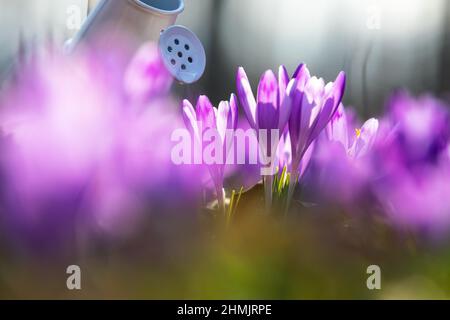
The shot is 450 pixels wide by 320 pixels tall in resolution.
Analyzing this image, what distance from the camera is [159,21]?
32cm

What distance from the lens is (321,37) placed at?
17.1 inches

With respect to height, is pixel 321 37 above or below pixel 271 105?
above

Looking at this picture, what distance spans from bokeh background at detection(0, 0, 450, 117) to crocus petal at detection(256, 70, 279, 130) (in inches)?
3.2

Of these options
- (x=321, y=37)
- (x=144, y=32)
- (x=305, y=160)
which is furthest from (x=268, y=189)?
(x=321, y=37)

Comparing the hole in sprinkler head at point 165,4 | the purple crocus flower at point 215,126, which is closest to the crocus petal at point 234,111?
the purple crocus flower at point 215,126

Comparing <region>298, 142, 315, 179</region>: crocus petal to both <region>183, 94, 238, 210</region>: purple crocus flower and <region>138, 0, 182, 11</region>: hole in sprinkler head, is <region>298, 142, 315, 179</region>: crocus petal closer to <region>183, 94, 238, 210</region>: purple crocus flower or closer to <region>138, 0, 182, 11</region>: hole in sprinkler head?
<region>183, 94, 238, 210</region>: purple crocus flower

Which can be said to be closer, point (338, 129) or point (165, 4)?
point (338, 129)

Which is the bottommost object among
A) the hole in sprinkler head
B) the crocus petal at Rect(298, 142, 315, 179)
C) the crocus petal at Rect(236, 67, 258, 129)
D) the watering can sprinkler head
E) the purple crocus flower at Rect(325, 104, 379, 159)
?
the crocus petal at Rect(298, 142, 315, 179)

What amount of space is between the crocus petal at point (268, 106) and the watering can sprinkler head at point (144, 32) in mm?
70

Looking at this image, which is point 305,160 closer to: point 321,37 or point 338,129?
point 338,129

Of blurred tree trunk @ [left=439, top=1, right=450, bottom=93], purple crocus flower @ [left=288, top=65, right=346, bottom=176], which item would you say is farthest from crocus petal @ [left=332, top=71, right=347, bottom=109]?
blurred tree trunk @ [left=439, top=1, right=450, bottom=93]

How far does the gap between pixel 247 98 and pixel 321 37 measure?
22cm

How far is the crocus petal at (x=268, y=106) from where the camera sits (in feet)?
0.74

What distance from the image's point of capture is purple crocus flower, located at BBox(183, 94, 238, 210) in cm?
23
